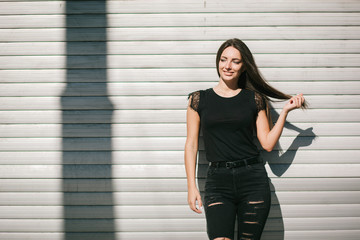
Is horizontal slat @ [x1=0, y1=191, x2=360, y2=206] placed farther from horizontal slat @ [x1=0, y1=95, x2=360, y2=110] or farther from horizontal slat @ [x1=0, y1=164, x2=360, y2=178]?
horizontal slat @ [x1=0, y1=95, x2=360, y2=110]

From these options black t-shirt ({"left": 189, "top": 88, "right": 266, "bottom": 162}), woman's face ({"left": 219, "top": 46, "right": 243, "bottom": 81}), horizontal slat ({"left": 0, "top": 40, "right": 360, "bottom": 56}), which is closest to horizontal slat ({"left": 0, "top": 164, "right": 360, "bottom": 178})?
black t-shirt ({"left": 189, "top": 88, "right": 266, "bottom": 162})

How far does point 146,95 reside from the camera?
3205 mm

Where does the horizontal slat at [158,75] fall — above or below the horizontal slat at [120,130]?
above

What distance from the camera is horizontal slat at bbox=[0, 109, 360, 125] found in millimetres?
3209

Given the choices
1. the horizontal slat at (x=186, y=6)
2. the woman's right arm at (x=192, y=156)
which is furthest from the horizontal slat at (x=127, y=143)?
the horizontal slat at (x=186, y=6)

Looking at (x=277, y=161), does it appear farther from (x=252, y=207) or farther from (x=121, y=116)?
(x=121, y=116)

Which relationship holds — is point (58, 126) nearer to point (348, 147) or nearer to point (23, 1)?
point (23, 1)

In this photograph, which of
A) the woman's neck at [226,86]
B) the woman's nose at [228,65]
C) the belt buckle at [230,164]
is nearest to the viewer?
the belt buckle at [230,164]

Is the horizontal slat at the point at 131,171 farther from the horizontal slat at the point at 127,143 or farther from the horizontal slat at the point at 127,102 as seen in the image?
the horizontal slat at the point at 127,102

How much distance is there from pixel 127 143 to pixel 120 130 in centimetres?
17

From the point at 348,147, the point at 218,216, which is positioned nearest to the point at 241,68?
the point at 218,216

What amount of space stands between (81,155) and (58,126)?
0.42 m

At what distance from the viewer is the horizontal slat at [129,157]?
127 inches

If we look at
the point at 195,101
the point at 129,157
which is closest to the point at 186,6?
the point at 195,101
